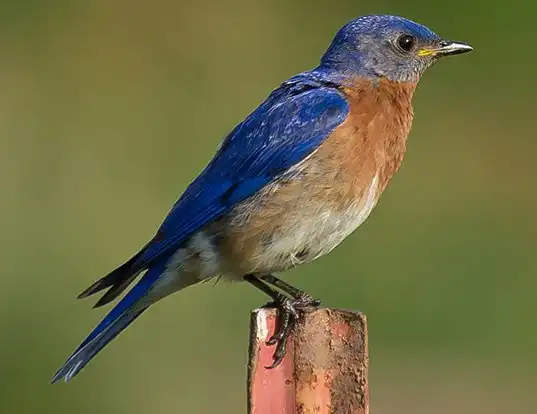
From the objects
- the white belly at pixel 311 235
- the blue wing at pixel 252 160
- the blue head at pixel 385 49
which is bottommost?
the white belly at pixel 311 235

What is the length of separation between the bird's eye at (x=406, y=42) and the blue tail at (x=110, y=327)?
1.41 metres

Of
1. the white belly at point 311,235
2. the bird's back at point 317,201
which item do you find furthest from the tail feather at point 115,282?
the white belly at point 311,235

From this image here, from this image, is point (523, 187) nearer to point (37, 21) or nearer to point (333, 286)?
point (333, 286)

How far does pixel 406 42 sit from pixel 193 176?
178 inches

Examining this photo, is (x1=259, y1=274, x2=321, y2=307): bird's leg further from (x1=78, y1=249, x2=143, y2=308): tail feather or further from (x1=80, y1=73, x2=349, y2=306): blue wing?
(x1=78, y1=249, x2=143, y2=308): tail feather

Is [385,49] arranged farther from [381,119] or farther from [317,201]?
[317,201]

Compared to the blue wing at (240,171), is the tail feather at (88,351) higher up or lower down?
lower down

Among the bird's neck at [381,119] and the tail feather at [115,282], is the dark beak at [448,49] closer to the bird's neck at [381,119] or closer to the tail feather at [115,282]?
the bird's neck at [381,119]

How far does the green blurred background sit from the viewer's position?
29.0 feet

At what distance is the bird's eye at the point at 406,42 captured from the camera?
21.2 ft

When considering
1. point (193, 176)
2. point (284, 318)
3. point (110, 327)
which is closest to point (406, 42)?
point (110, 327)

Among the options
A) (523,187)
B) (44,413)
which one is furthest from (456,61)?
(44,413)

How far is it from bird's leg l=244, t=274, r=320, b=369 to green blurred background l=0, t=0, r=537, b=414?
7.19 feet

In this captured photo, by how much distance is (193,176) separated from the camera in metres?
10.8
